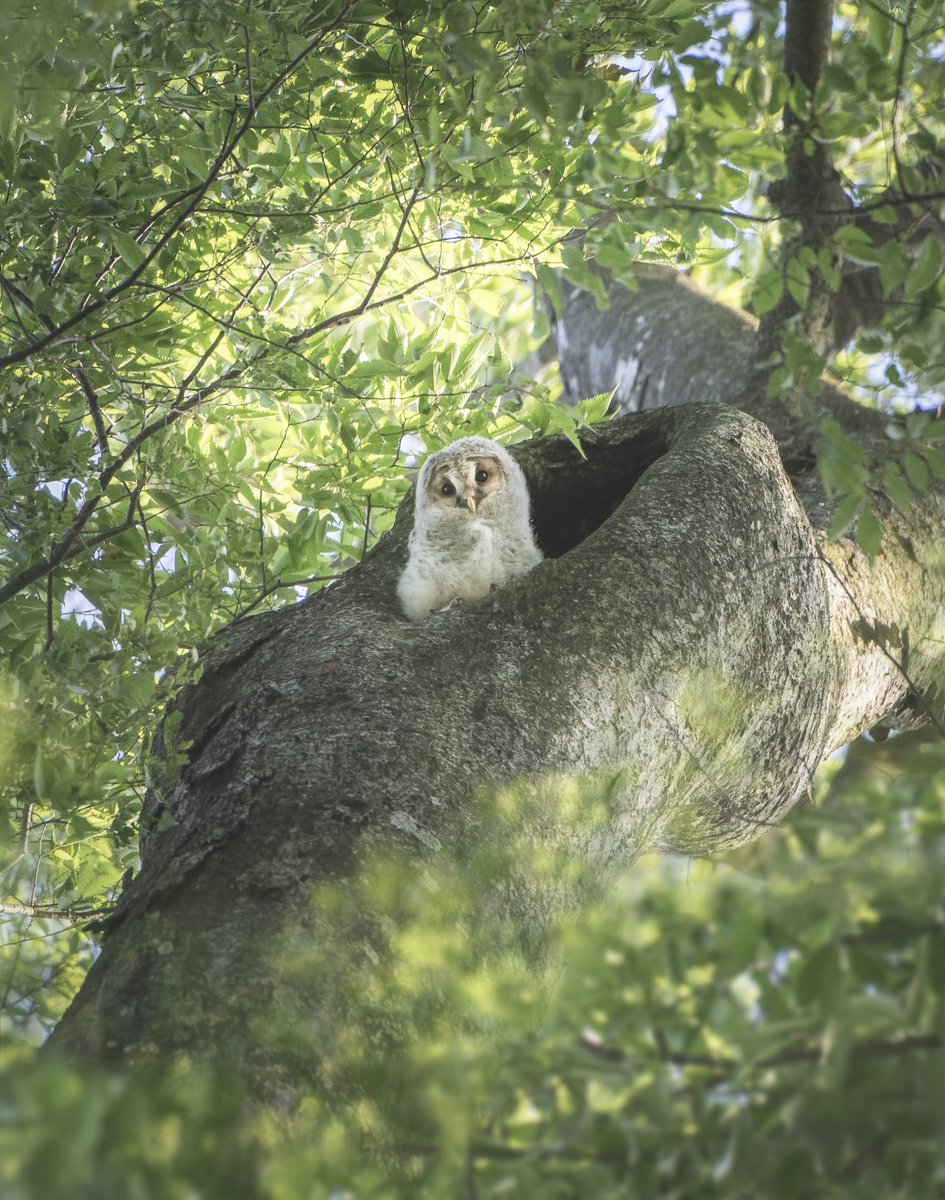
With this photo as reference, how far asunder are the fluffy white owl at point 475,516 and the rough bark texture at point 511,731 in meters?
0.20

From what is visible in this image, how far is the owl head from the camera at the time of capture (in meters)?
3.97

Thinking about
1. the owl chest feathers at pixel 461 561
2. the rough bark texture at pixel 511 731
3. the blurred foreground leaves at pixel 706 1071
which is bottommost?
the blurred foreground leaves at pixel 706 1071

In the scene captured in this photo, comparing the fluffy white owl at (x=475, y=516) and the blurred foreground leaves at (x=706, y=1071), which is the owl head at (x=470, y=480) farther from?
the blurred foreground leaves at (x=706, y=1071)

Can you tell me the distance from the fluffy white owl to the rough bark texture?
205 mm

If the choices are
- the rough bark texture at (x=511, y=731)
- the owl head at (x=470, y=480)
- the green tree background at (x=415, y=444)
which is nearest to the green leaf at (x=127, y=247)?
the green tree background at (x=415, y=444)

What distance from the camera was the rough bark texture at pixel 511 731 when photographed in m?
1.59

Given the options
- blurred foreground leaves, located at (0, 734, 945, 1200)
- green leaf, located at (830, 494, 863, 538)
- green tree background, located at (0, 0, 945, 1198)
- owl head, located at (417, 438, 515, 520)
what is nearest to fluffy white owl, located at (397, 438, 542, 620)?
owl head, located at (417, 438, 515, 520)

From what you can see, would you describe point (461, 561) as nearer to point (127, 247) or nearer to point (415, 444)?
point (415, 444)

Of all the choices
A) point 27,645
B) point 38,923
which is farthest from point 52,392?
point 38,923

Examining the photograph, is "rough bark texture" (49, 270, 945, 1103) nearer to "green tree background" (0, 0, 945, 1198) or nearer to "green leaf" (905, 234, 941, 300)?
"green tree background" (0, 0, 945, 1198)

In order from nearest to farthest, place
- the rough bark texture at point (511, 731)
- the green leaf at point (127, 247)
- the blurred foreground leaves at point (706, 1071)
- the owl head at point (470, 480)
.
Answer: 1. the blurred foreground leaves at point (706, 1071)
2. the rough bark texture at point (511, 731)
3. the green leaf at point (127, 247)
4. the owl head at point (470, 480)

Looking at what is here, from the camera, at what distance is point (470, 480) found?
4.02 meters

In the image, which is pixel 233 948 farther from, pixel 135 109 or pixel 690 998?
pixel 135 109

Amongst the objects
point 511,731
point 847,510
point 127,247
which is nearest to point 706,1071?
point 847,510
